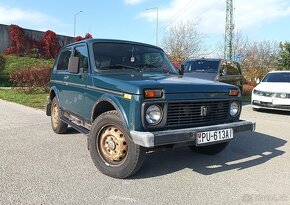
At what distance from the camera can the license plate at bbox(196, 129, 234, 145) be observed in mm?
4480

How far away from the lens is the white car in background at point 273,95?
11.5 metres

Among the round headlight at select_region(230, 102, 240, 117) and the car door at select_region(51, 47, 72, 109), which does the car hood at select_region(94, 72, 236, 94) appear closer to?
the round headlight at select_region(230, 102, 240, 117)

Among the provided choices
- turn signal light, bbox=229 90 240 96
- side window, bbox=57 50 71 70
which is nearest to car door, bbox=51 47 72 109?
side window, bbox=57 50 71 70

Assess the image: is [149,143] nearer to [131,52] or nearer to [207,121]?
[207,121]

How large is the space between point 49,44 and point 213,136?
31926 millimetres

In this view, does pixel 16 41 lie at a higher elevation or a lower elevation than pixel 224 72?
higher

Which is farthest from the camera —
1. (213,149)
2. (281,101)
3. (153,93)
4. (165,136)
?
(281,101)

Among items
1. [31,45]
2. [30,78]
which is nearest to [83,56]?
[30,78]

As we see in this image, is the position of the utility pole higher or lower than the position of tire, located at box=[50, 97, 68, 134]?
higher

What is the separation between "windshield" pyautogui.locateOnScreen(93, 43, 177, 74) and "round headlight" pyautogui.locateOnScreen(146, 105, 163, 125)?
1.32 m

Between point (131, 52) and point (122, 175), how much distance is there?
7.13 ft

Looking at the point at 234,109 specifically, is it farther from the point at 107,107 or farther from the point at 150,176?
the point at 107,107

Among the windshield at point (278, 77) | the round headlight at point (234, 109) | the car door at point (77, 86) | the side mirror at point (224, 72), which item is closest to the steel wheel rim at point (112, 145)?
the car door at point (77, 86)

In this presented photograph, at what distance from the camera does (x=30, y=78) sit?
53.4 ft
